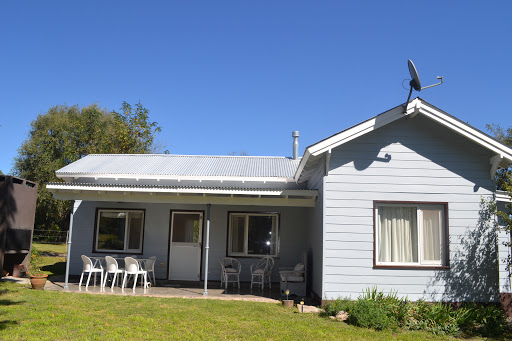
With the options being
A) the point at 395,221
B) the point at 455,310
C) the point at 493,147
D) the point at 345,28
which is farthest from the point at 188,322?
the point at 345,28

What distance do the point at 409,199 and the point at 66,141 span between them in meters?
26.9

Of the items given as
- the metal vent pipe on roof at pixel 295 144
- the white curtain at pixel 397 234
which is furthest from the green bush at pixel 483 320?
the metal vent pipe on roof at pixel 295 144

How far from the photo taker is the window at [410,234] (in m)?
8.37

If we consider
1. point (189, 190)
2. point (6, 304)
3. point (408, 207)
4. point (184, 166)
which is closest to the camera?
point (6, 304)

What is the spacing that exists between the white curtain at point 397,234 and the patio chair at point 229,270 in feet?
14.9

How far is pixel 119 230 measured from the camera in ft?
42.8

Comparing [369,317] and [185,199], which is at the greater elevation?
[185,199]

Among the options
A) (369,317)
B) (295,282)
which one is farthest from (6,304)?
(369,317)

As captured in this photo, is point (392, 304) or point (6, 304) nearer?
point (392, 304)

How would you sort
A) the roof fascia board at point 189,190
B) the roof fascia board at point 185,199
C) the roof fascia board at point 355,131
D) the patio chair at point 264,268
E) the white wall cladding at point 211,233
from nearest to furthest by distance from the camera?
the roof fascia board at point 355,131
the roof fascia board at point 189,190
the roof fascia board at point 185,199
the patio chair at point 264,268
the white wall cladding at point 211,233

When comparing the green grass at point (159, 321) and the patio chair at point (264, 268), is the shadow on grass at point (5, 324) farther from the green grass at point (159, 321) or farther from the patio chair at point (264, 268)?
the patio chair at point (264, 268)

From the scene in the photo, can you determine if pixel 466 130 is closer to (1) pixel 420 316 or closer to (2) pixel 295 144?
(1) pixel 420 316

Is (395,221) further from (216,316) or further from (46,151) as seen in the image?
(46,151)

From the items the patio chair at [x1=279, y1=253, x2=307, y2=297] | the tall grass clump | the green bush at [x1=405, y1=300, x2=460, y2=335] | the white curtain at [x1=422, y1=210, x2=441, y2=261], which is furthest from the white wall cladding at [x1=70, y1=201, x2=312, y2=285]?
the green bush at [x1=405, y1=300, x2=460, y2=335]
